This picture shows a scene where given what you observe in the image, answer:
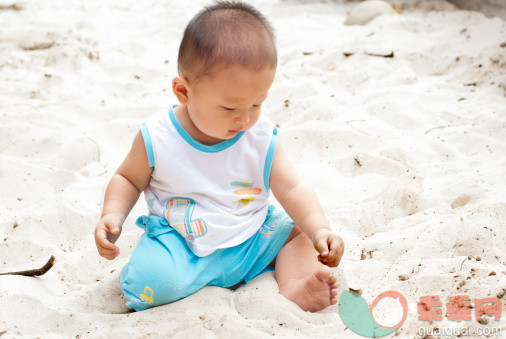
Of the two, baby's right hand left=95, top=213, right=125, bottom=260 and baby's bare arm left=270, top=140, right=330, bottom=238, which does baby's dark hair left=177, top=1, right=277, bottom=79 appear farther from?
baby's right hand left=95, top=213, right=125, bottom=260

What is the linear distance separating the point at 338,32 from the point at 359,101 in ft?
5.43

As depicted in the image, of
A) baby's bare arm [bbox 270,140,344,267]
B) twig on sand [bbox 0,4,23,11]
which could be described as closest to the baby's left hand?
baby's bare arm [bbox 270,140,344,267]

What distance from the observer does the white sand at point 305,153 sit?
1735mm

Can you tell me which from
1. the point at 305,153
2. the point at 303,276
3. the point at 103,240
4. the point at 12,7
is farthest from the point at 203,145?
the point at 12,7

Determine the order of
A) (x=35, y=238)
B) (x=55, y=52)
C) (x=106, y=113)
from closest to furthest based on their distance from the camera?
(x=35, y=238) → (x=106, y=113) → (x=55, y=52)

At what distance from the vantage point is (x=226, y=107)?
5.58ft

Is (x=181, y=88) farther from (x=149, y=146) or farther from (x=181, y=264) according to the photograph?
(x=181, y=264)

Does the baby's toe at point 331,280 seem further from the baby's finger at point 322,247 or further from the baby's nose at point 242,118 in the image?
the baby's nose at point 242,118

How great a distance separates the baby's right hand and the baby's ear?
1.54 feet

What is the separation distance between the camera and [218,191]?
6.23 ft

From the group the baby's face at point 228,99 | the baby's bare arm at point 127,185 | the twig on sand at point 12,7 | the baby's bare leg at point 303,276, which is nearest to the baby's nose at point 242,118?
the baby's face at point 228,99

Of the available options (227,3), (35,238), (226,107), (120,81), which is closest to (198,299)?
(226,107)

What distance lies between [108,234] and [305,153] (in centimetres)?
135

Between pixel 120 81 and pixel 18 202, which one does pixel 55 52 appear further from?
pixel 18 202
